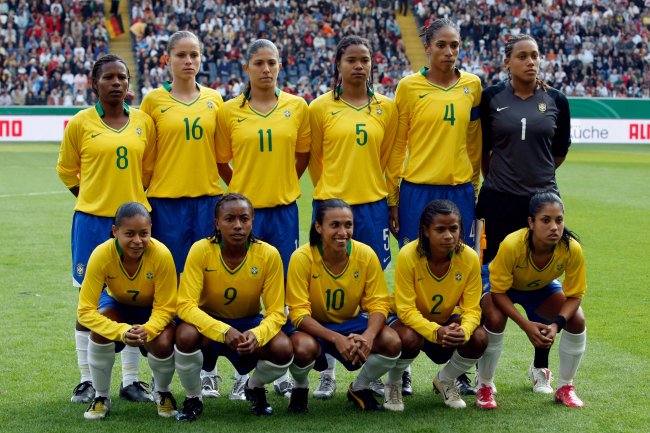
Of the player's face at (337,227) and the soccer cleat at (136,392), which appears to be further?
the soccer cleat at (136,392)

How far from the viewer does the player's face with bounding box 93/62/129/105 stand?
5359 millimetres

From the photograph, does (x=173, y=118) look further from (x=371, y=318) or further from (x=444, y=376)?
(x=444, y=376)

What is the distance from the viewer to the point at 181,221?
5582 millimetres

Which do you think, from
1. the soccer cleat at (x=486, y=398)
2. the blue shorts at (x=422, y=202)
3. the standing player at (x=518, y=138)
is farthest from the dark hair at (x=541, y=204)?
the soccer cleat at (x=486, y=398)

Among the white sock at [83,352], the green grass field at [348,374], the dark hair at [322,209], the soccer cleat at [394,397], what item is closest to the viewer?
the green grass field at [348,374]

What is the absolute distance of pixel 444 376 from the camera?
531 centimetres

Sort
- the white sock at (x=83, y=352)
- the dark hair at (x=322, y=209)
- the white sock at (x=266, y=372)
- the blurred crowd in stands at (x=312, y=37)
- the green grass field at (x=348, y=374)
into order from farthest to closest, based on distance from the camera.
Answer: the blurred crowd in stands at (x=312, y=37) → the white sock at (x=83, y=352) → the dark hair at (x=322, y=209) → the white sock at (x=266, y=372) → the green grass field at (x=348, y=374)

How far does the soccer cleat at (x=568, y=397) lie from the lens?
5160 mm

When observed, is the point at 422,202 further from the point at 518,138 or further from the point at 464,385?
the point at 464,385

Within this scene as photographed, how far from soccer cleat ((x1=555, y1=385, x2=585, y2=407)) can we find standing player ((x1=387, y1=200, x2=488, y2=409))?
0.39m

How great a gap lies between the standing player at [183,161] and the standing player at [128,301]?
0.49 m

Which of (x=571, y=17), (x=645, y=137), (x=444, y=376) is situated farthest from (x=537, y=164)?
(x=571, y=17)

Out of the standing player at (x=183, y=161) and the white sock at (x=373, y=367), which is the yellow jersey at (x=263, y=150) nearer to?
the standing player at (x=183, y=161)

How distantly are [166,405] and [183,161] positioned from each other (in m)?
1.45
